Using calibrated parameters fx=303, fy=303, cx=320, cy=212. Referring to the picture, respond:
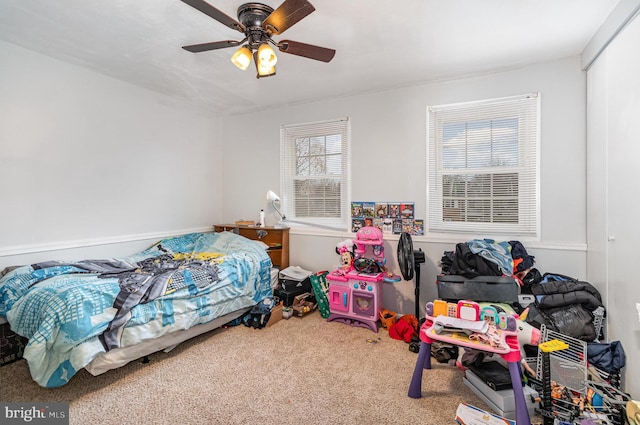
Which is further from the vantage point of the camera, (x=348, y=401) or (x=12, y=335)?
(x=12, y=335)

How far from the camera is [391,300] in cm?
332

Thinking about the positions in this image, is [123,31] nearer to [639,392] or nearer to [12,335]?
[12,335]

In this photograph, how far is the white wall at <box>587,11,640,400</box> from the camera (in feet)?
5.74

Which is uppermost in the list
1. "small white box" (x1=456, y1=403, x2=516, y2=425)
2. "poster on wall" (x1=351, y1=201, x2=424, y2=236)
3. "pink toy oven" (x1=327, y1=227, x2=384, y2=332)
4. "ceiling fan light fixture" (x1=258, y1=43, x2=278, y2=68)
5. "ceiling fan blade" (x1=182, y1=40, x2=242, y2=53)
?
"ceiling fan blade" (x1=182, y1=40, x2=242, y2=53)

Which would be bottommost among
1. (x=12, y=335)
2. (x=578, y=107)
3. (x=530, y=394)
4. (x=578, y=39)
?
(x=530, y=394)

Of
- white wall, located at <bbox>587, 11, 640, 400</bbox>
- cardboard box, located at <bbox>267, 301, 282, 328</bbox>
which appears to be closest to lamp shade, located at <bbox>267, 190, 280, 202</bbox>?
cardboard box, located at <bbox>267, 301, 282, 328</bbox>

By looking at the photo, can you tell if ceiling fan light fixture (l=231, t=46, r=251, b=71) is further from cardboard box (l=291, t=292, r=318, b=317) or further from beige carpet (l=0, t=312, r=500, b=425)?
cardboard box (l=291, t=292, r=318, b=317)

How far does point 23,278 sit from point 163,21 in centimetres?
209

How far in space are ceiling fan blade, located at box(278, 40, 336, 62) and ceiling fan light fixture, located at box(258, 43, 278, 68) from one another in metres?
0.08

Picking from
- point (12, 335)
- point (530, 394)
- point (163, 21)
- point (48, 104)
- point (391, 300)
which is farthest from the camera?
point (391, 300)

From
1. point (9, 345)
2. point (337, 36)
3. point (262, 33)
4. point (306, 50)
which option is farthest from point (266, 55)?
point (9, 345)

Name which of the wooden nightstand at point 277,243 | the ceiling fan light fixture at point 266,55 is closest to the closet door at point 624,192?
the ceiling fan light fixture at point 266,55

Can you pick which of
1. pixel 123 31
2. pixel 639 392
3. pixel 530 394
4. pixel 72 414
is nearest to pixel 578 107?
pixel 639 392

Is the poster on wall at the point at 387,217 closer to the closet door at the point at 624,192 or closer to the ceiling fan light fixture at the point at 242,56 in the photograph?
the closet door at the point at 624,192
